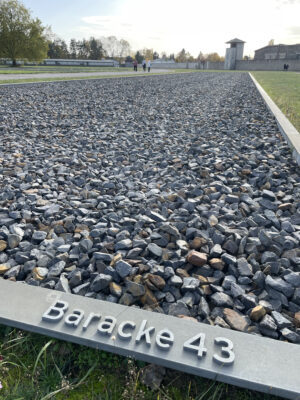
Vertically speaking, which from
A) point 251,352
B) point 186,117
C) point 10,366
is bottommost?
point 10,366

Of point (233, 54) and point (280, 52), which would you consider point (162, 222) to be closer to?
point (233, 54)

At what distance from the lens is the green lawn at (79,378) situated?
1.52 meters

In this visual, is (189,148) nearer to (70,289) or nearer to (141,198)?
(141,198)

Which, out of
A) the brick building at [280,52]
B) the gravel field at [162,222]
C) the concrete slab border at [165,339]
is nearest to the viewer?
the concrete slab border at [165,339]

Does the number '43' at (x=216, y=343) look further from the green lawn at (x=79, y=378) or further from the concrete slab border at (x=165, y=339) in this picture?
the green lawn at (x=79, y=378)

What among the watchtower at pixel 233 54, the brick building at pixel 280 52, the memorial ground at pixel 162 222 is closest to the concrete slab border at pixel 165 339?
the memorial ground at pixel 162 222

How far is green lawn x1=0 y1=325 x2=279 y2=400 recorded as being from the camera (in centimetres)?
152

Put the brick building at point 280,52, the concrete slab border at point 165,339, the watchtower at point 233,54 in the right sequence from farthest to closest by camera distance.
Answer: the brick building at point 280,52 → the watchtower at point 233,54 → the concrete slab border at point 165,339

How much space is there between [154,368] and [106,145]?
4647 mm

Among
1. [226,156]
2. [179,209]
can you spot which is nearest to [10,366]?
[179,209]

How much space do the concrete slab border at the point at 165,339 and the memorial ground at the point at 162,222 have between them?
0.25m

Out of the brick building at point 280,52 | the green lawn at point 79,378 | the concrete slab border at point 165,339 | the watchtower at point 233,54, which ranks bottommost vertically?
the green lawn at point 79,378

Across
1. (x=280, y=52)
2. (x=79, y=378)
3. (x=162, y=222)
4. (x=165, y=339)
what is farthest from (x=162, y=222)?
(x=280, y=52)

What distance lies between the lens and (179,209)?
3.28 m
